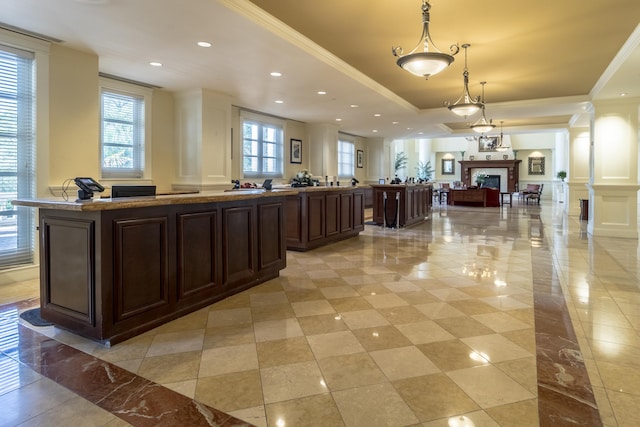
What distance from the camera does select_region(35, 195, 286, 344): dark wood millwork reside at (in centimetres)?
253

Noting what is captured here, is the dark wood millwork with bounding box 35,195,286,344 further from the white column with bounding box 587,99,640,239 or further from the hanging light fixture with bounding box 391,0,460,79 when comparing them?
the white column with bounding box 587,99,640,239

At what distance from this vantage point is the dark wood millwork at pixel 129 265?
2.53 metres

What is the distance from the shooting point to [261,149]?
30.2 feet

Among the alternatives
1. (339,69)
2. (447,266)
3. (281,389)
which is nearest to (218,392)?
(281,389)

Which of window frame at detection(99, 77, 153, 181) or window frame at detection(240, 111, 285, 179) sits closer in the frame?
window frame at detection(99, 77, 153, 181)

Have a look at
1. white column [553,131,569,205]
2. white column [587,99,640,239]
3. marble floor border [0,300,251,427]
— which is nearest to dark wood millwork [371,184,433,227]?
white column [587,99,640,239]

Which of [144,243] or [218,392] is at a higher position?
[144,243]

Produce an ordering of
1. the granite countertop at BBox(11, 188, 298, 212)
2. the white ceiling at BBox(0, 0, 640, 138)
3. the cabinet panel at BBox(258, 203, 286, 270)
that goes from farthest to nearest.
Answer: the cabinet panel at BBox(258, 203, 286, 270) < the white ceiling at BBox(0, 0, 640, 138) < the granite countertop at BBox(11, 188, 298, 212)

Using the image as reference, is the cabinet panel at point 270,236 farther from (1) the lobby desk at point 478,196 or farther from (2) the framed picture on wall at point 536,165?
(2) the framed picture on wall at point 536,165

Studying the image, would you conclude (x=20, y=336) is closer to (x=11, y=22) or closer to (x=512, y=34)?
(x=11, y=22)

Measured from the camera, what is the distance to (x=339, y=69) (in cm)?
555

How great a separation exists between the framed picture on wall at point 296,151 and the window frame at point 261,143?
0.42m

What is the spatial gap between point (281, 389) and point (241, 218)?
6.54ft

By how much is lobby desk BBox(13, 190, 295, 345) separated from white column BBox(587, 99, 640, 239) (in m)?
7.74
